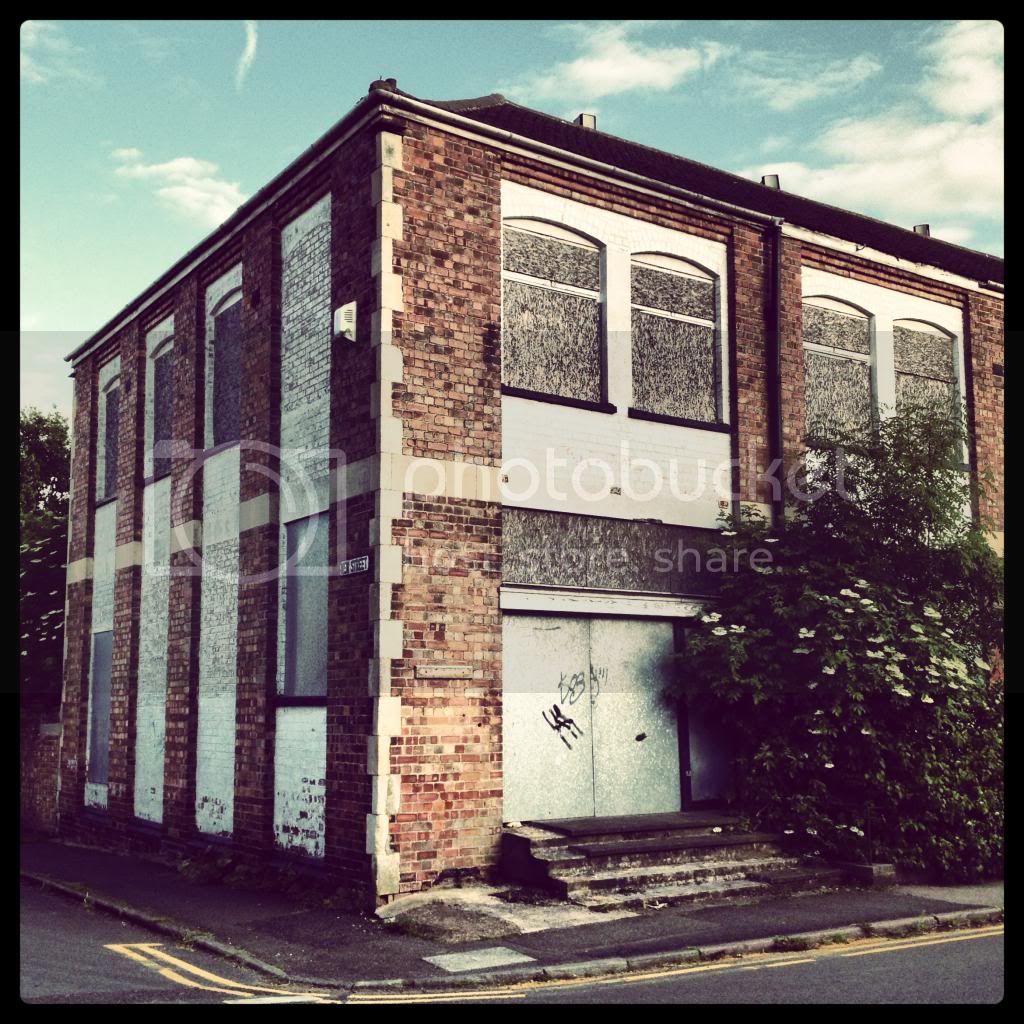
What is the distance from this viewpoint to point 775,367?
48.4ft

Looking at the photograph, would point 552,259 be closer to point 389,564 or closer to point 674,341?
point 674,341

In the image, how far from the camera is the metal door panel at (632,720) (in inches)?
502

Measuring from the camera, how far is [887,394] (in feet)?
52.9

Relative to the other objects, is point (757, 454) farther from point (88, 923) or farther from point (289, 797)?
point (88, 923)

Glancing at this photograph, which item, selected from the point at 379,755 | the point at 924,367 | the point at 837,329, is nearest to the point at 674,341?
the point at 837,329

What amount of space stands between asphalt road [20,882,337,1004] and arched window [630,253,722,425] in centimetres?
766

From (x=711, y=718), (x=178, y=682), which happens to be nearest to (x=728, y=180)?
(x=711, y=718)

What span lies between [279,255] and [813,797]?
29.6 feet

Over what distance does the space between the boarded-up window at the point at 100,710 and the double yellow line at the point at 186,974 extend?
8661mm

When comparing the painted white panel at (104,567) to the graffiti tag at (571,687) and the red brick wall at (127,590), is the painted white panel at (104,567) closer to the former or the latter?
the red brick wall at (127,590)

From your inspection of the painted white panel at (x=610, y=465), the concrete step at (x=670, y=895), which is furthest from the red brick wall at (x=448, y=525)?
the concrete step at (x=670, y=895)

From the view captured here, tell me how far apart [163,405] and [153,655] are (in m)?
Answer: 3.81

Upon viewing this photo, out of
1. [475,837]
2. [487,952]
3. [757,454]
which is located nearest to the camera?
[487,952]

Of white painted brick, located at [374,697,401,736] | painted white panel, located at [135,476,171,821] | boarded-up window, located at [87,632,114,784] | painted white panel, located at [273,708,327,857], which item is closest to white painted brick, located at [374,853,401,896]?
white painted brick, located at [374,697,401,736]
